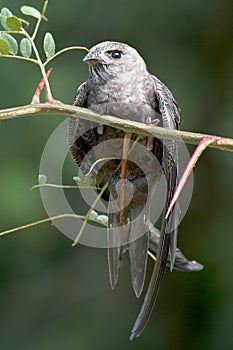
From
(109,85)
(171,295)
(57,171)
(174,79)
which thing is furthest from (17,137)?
(109,85)

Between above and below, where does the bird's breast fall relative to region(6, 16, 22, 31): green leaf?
below

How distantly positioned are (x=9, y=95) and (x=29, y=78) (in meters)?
0.13

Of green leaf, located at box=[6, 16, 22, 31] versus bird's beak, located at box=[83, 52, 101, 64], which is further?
bird's beak, located at box=[83, 52, 101, 64]

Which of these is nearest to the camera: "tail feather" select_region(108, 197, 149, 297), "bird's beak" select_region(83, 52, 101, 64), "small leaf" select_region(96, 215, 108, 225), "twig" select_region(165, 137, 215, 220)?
"twig" select_region(165, 137, 215, 220)

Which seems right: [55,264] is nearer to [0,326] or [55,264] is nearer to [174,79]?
[0,326]

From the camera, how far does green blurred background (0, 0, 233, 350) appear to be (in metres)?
3.38

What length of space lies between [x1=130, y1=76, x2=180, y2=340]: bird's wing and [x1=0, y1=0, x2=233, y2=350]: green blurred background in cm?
143

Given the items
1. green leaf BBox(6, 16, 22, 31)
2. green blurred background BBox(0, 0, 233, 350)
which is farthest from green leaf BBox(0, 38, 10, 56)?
green blurred background BBox(0, 0, 233, 350)

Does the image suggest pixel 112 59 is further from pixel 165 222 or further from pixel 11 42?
pixel 11 42

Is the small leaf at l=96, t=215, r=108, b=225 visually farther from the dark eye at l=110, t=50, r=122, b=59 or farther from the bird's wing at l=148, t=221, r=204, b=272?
the dark eye at l=110, t=50, r=122, b=59

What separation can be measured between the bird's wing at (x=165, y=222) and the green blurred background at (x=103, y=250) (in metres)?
1.43

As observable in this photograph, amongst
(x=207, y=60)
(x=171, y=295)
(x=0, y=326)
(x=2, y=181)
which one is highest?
(x=207, y=60)

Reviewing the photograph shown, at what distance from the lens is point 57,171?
3.05 metres

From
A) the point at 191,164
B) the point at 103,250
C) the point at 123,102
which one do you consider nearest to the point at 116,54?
the point at 123,102
